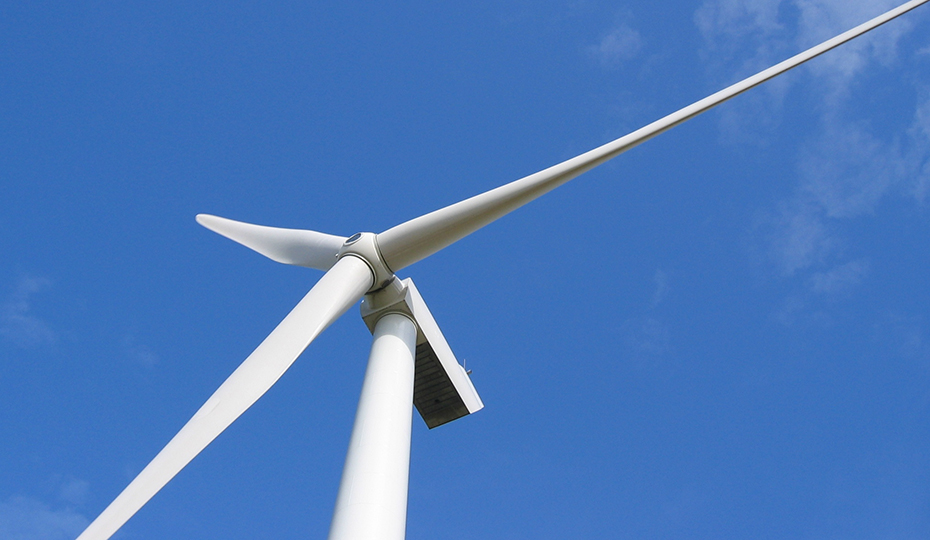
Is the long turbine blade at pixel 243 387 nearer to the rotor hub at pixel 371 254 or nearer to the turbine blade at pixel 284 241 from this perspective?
the rotor hub at pixel 371 254

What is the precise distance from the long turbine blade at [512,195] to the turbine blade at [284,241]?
1.66 metres

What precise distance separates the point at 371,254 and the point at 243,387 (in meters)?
4.24

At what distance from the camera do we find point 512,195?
1322cm

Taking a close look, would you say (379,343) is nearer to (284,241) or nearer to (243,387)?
(243,387)

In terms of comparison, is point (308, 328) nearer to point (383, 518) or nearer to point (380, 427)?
point (380, 427)

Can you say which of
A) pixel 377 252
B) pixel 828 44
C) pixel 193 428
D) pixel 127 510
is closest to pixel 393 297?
pixel 377 252

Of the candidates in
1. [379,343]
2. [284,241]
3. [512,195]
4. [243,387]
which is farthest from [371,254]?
[243,387]

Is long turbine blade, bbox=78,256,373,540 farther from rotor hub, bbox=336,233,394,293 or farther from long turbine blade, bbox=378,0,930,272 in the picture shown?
long turbine blade, bbox=378,0,930,272

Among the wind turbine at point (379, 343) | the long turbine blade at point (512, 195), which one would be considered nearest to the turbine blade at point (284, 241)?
the wind turbine at point (379, 343)

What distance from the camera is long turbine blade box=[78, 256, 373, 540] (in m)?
8.32

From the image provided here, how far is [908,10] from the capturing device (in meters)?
13.8

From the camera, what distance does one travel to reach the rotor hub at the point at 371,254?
44.1ft

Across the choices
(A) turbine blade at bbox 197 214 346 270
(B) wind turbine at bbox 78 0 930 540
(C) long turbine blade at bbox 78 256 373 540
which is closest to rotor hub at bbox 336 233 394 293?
(B) wind turbine at bbox 78 0 930 540

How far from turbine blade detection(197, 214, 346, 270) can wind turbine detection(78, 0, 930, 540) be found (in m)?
0.03
